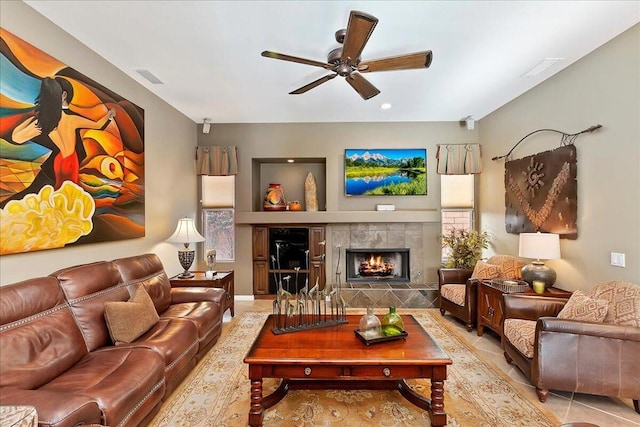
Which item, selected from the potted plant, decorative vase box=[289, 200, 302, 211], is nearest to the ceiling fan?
decorative vase box=[289, 200, 302, 211]

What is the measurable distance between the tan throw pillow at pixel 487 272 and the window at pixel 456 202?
1.16 meters

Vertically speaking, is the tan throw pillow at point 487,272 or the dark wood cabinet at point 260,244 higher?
the dark wood cabinet at point 260,244

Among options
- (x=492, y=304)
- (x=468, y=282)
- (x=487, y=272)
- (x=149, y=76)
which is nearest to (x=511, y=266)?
(x=487, y=272)

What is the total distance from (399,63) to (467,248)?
316 cm

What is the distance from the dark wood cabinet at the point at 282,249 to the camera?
530cm

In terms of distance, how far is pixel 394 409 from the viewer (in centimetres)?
230

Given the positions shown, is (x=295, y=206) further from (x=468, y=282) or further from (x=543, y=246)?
(x=543, y=246)

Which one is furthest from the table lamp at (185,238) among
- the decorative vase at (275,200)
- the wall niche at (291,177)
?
the wall niche at (291,177)

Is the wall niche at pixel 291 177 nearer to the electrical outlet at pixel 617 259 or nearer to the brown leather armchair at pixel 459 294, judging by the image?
the brown leather armchair at pixel 459 294

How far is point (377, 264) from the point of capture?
5.39 m

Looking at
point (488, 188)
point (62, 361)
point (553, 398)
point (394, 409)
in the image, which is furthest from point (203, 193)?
point (553, 398)

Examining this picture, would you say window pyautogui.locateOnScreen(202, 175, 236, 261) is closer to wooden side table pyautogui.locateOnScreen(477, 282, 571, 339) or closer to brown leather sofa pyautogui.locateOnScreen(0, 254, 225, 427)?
brown leather sofa pyautogui.locateOnScreen(0, 254, 225, 427)

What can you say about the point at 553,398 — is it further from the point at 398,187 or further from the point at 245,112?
the point at 245,112

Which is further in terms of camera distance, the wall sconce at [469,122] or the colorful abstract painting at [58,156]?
the wall sconce at [469,122]
